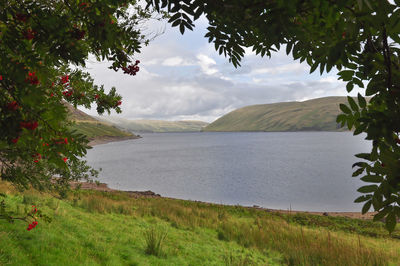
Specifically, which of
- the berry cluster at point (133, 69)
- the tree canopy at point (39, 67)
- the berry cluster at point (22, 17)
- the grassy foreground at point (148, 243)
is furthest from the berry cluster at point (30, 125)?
the grassy foreground at point (148, 243)

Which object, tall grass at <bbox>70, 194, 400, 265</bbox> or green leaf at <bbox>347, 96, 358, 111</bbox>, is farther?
tall grass at <bbox>70, 194, 400, 265</bbox>

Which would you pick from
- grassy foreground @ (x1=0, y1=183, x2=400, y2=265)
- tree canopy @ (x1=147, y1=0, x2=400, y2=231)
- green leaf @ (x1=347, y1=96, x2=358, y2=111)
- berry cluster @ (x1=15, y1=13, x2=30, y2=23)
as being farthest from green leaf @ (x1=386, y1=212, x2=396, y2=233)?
grassy foreground @ (x1=0, y1=183, x2=400, y2=265)

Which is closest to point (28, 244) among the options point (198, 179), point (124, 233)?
point (124, 233)

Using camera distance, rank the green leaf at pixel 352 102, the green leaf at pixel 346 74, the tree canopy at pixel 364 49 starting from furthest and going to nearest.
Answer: the green leaf at pixel 346 74, the green leaf at pixel 352 102, the tree canopy at pixel 364 49

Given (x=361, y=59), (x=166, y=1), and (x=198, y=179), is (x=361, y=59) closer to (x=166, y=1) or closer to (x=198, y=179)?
(x=166, y=1)

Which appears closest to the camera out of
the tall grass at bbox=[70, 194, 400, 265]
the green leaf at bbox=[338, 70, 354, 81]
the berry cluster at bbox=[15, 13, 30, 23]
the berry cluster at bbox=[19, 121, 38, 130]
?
the green leaf at bbox=[338, 70, 354, 81]

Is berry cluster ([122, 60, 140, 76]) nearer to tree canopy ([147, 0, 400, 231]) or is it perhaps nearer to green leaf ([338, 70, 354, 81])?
tree canopy ([147, 0, 400, 231])

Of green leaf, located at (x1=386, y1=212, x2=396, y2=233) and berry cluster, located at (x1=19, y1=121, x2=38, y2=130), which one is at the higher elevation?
berry cluster, located at (x1=19, y1=121, x2=38, y2=130)

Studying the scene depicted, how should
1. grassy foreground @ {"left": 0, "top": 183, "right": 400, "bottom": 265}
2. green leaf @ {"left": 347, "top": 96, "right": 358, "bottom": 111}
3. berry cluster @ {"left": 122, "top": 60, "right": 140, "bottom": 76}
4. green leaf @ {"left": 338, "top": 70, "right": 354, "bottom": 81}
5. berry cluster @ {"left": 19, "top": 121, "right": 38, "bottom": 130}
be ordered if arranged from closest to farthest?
green leaf @ {"left": 347, "top": 96, "right": 358, "bottom": 111}
green leaf @ {"left": 338, "top": 70, "right": 354, "bottom": 81}
berry cluster @ {"left": 19, "top": 121, "right": 38, "bottom": 130}
berry cluster @ {"left": 122, "top": 60, "right": 140, "bottom": 76}
grassy foreground @ {"left": 0, "top": 183, "right": 400, "bottom": 265}

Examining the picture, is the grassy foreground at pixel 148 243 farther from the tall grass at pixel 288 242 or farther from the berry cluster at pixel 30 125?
the berry cluster at pixel 30 125

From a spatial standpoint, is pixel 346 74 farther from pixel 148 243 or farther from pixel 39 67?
pixel 148 243

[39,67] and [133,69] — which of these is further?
[133,69]

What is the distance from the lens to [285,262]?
973 cm

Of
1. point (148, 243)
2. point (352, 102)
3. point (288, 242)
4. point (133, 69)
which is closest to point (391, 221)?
point (352, 102)
